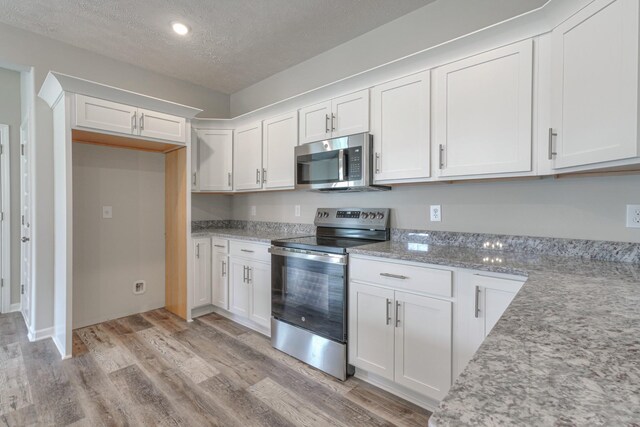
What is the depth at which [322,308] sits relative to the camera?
2.26m

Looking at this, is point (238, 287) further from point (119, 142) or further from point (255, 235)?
point (119, 142)

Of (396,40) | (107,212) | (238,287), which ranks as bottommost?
(238,287)

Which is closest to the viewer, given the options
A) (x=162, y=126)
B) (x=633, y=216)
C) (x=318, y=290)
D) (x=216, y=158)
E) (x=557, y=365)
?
(x=557, y=365)

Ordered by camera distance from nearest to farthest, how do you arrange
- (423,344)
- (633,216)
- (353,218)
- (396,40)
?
(633,216) < (423,344) < (396,40) < (353,218)

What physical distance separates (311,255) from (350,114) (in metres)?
1.13

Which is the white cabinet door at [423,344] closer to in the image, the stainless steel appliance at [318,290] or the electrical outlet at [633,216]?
the stainless steel appliance at [318,290]

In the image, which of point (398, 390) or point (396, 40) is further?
point (396, 40)

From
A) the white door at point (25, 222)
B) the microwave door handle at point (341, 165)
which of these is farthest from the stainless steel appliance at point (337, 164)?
the white door at point (25, 222)

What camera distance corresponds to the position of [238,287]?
3055 millimetres

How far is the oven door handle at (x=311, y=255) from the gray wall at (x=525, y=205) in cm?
64

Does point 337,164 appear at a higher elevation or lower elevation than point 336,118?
lower

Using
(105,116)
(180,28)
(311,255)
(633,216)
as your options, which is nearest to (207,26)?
(180,28)

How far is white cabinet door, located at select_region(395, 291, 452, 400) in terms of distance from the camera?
1702 millimetres

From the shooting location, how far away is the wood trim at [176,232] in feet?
10.6
